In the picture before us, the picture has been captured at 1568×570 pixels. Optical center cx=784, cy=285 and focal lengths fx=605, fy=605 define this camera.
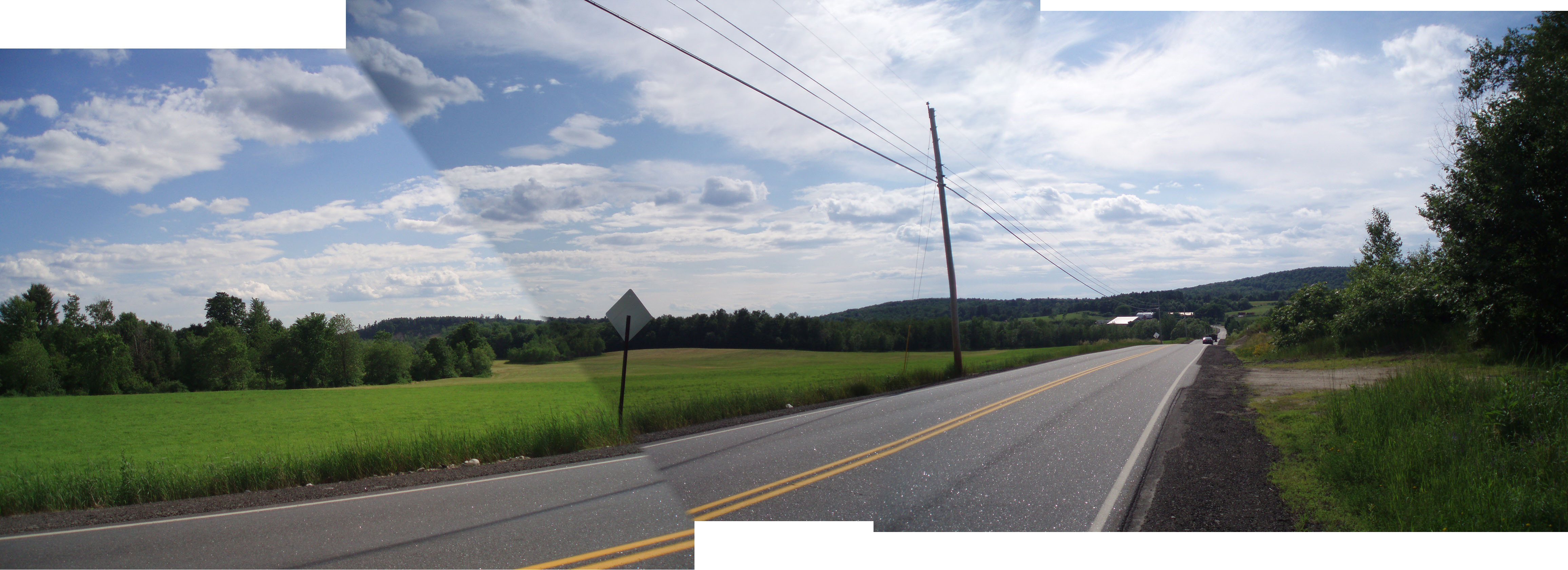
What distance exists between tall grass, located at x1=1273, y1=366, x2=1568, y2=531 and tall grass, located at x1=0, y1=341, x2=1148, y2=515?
31.5ft

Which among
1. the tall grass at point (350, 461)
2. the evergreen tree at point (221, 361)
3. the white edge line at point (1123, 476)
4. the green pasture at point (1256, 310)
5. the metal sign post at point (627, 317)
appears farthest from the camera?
the green pasture at point (1256, 310)

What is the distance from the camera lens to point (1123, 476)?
259 inches

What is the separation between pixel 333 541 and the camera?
517 centimetres

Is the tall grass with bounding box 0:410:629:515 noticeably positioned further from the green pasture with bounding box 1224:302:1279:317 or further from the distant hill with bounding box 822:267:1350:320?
the green pasture with bounding box 1224:302:1279:317

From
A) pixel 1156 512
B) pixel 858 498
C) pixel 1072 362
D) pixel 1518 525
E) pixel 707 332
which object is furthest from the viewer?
pixel 707 332

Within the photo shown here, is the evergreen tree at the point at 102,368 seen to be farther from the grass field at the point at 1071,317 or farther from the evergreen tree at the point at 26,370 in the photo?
the grass field at the point at 1071,317

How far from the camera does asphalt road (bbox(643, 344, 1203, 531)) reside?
5.43 meters

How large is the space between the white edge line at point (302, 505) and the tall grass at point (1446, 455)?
8.22 metres

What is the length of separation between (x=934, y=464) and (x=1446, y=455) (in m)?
4.75

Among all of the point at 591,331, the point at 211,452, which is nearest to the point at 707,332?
the point at 591,331

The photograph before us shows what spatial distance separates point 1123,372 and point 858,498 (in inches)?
823

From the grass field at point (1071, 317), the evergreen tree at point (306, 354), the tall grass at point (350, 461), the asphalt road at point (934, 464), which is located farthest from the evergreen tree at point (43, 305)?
the grass field at point (1071, 317)

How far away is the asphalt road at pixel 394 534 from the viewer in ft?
15.3

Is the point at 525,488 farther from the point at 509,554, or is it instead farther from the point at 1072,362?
the point at 1072,362
